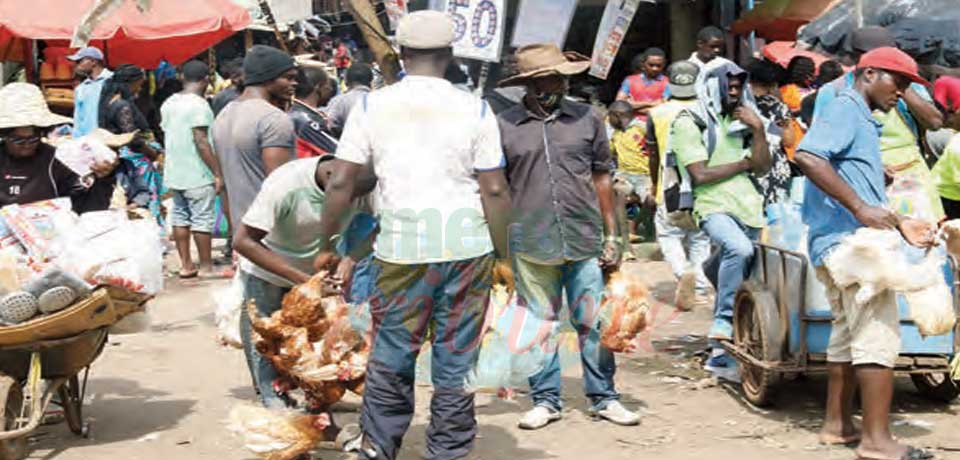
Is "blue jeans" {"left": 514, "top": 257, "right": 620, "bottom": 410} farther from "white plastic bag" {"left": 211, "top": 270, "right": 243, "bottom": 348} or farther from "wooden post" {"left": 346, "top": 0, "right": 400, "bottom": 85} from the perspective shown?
"wooden post" {"left": 346, "top": 0, "right": 400, "bottom": 85}

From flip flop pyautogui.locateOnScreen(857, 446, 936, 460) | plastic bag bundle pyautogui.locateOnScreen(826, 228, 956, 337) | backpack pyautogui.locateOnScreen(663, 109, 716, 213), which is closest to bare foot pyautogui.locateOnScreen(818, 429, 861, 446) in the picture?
flip flop pyautogui.locateOnScreen(857, 446, 936, 460)

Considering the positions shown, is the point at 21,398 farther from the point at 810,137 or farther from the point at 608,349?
the point at 810,137

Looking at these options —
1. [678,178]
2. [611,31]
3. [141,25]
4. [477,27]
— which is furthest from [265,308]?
[141,25]

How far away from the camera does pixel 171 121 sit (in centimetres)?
1209

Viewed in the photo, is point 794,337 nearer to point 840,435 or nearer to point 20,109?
point 840,435

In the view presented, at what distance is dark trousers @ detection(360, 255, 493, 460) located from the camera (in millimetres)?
5488

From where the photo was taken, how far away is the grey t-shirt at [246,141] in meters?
7.84

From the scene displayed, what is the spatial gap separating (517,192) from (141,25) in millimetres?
11067

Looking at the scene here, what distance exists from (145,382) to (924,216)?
4.53 m

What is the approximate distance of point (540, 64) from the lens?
6762 millimetres

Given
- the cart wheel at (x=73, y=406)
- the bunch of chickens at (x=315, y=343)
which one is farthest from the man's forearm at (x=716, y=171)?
the cart wheel at (x=73, y=406)

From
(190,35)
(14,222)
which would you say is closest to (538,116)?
(14,222)

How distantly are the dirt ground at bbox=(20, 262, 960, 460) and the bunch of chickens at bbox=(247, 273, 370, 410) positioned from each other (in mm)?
607

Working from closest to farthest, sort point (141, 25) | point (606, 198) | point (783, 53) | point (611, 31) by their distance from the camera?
point (606, 198), point (611, 31), point (783, 53), point (141, 25)
